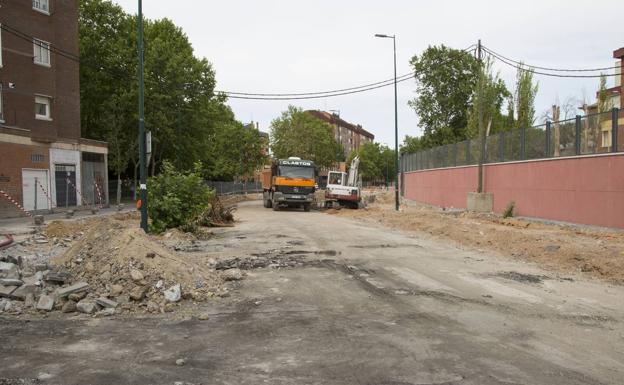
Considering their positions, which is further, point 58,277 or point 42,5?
point 42,5

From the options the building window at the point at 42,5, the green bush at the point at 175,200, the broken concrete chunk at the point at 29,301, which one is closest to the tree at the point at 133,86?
the building window at the point at 42,5

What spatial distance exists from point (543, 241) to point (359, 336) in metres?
9.56

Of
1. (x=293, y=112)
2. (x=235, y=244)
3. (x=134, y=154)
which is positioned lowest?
(x=235, y=244)

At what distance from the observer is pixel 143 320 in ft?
21.5

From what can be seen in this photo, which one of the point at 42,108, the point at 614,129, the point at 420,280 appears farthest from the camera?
the point at 42,108

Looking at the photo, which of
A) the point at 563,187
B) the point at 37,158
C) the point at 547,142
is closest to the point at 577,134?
the point at 547,142

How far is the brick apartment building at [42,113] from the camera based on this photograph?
25.0m

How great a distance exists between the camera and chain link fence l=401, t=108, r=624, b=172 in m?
15.3

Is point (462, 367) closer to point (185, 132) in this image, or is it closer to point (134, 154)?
point (134, 154)

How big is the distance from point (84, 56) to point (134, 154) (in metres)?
8.06

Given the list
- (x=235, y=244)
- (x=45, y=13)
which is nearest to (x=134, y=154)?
(x=45, y=13)

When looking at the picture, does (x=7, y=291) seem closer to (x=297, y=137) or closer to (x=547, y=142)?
(x=547, y=142)

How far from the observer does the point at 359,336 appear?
18.7ft

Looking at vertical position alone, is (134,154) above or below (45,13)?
below
